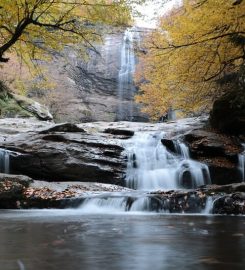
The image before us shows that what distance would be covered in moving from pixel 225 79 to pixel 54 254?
1097cm

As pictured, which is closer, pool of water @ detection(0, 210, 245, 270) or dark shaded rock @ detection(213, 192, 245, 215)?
pool of water @ detection(0, 210, 245, 270)

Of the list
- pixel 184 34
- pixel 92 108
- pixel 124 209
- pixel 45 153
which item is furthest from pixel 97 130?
pixel 92 108

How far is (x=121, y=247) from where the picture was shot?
344 centimetres

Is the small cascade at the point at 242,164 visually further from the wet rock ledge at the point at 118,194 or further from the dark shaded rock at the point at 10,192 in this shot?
the dark shaded rock at the point at 10,192

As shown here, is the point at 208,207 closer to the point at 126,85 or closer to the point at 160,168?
Answer: the point at 160,168

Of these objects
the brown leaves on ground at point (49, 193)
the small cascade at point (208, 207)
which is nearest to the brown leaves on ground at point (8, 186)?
the brown leaves on ground at point (49, 193)

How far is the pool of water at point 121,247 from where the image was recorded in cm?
278

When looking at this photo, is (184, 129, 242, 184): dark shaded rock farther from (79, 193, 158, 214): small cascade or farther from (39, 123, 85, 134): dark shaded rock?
(79, 193, 158, 214): small cascade

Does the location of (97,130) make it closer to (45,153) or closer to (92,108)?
(45,153)

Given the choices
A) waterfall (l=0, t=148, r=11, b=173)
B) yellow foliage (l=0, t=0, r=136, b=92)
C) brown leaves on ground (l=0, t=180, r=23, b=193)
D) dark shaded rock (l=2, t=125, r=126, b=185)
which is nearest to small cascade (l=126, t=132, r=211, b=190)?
dark shaded rock (l=2, t=125, r=126, b=185)

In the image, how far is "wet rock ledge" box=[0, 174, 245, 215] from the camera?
7.62 meters

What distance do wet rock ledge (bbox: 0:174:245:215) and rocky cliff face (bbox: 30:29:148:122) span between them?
60.8ft

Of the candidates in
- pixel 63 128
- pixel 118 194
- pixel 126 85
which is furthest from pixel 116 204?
pixel 126 85

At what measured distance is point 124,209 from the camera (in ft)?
26.8
